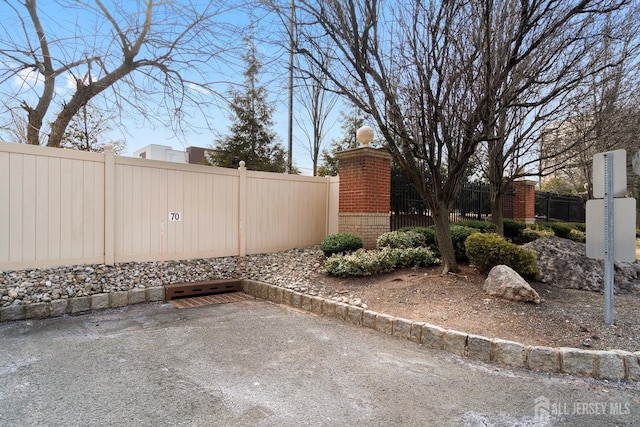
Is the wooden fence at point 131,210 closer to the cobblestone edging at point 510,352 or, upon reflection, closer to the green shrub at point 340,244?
the green shrub at point 340,244

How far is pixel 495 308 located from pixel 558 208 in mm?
14469

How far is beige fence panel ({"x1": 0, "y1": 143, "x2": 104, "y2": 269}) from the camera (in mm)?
4980

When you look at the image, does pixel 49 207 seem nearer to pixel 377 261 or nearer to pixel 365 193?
pixel 377 261

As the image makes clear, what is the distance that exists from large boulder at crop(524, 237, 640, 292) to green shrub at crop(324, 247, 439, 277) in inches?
68.3

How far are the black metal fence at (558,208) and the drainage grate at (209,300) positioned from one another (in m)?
13.3

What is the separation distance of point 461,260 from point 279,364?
4.58 metres

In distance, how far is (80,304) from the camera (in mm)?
4773

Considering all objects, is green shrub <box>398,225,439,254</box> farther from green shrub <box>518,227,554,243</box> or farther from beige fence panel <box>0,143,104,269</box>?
beige fence panel <box>0,143,104,269</box>

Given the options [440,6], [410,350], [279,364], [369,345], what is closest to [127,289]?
[279,364]

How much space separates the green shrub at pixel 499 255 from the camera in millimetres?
5141

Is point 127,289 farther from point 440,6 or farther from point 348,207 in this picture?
point 440,6

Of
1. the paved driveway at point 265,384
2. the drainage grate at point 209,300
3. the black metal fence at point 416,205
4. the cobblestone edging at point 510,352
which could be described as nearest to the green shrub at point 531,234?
the black metal fence at point 416,205
